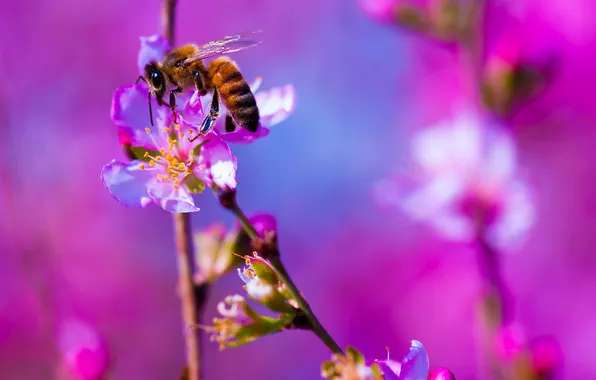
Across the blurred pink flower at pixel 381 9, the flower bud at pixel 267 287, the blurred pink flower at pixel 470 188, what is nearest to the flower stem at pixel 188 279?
the flower bud at pixel 267 287

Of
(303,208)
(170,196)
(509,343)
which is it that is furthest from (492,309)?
(303,208)

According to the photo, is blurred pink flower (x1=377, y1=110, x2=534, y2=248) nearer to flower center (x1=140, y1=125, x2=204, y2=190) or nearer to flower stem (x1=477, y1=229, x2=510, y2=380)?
flower stem (x1=477, y1=229, x2=510, y2=380)


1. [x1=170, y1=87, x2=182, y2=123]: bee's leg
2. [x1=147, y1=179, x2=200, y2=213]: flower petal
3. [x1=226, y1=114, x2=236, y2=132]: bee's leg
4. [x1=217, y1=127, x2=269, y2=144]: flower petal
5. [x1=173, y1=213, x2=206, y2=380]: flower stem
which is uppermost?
[x1=170, y1=87, x2=182, y2=123]: bee's leg

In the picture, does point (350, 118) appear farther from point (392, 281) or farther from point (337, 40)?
point (392, 281)

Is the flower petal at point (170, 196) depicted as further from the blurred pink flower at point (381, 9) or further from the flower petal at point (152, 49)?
the blurred pink flower at point (381, 9)

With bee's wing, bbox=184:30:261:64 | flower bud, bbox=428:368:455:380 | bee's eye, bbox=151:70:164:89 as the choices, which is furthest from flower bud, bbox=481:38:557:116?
flower bud, bbox=428:368:455:380

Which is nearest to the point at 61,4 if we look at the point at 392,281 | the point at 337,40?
the point at 337,40
